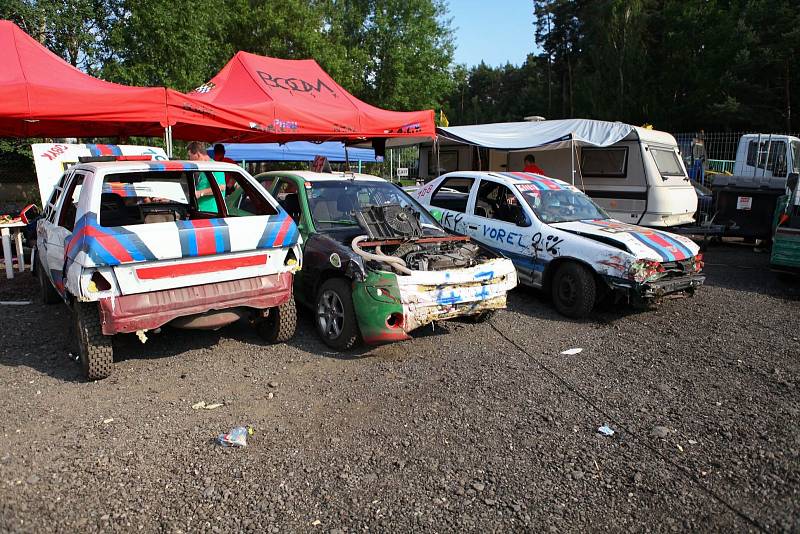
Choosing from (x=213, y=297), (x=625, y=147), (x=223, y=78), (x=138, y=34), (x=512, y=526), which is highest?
(x=138, y=34)

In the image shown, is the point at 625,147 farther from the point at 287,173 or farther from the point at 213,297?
the point at 213,297

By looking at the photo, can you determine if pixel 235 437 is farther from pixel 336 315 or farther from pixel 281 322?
pixel 336 315

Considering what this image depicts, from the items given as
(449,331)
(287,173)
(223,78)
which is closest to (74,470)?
(449,331)

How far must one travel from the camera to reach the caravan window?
37.2 ft

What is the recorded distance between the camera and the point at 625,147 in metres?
11.2

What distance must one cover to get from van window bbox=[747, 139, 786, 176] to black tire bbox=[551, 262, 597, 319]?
10.7 meters

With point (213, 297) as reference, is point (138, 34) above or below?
above

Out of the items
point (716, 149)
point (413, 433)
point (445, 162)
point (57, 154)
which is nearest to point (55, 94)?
point (57, 154)

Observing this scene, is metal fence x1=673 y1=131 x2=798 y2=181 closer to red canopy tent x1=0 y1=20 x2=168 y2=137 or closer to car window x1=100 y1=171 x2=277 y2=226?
car window x1=100 y1=171 x2=277 y2=226

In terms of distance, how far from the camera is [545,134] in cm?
1088

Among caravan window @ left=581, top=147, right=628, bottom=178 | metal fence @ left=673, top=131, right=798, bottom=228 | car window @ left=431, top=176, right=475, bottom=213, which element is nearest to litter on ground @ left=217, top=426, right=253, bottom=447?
car window @ left=431, top=176, right=475, bottom=213

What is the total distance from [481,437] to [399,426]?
55cm

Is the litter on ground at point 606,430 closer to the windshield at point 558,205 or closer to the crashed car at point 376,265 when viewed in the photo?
the crashed car at point 376,265

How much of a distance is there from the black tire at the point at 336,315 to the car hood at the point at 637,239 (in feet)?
9.74
